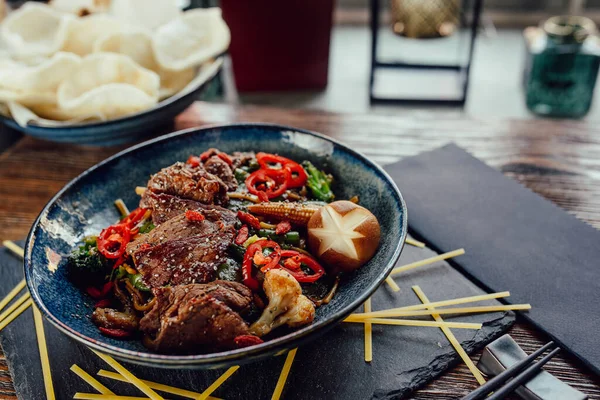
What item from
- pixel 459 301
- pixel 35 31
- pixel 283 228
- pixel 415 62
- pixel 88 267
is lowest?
pixel 415 62

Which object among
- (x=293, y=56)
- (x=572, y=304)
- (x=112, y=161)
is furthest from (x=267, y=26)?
(x=572, y=304)

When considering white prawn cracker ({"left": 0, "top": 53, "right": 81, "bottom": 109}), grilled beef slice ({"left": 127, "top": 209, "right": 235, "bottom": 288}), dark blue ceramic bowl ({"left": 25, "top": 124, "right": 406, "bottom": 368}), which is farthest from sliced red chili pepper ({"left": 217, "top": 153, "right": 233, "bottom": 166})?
white prawn cracker ({"left": 0, "top": 53, "right": 81, "bottom": 109})

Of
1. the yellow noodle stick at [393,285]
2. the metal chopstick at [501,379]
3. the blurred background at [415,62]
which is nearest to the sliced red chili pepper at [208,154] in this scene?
the yellow noodle stick at [393,285]

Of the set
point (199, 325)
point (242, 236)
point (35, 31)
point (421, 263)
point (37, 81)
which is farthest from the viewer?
point (35, 31)

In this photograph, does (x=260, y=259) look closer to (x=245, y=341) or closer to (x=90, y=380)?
(x=245, y=341)

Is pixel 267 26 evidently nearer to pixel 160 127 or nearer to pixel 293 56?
pixel 293 56

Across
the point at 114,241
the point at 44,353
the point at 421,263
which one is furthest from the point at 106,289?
the point at 421,263

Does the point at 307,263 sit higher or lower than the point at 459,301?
higher

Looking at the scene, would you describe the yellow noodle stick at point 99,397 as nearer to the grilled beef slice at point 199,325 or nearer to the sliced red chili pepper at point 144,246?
the grilled beef slice at point 199,325
